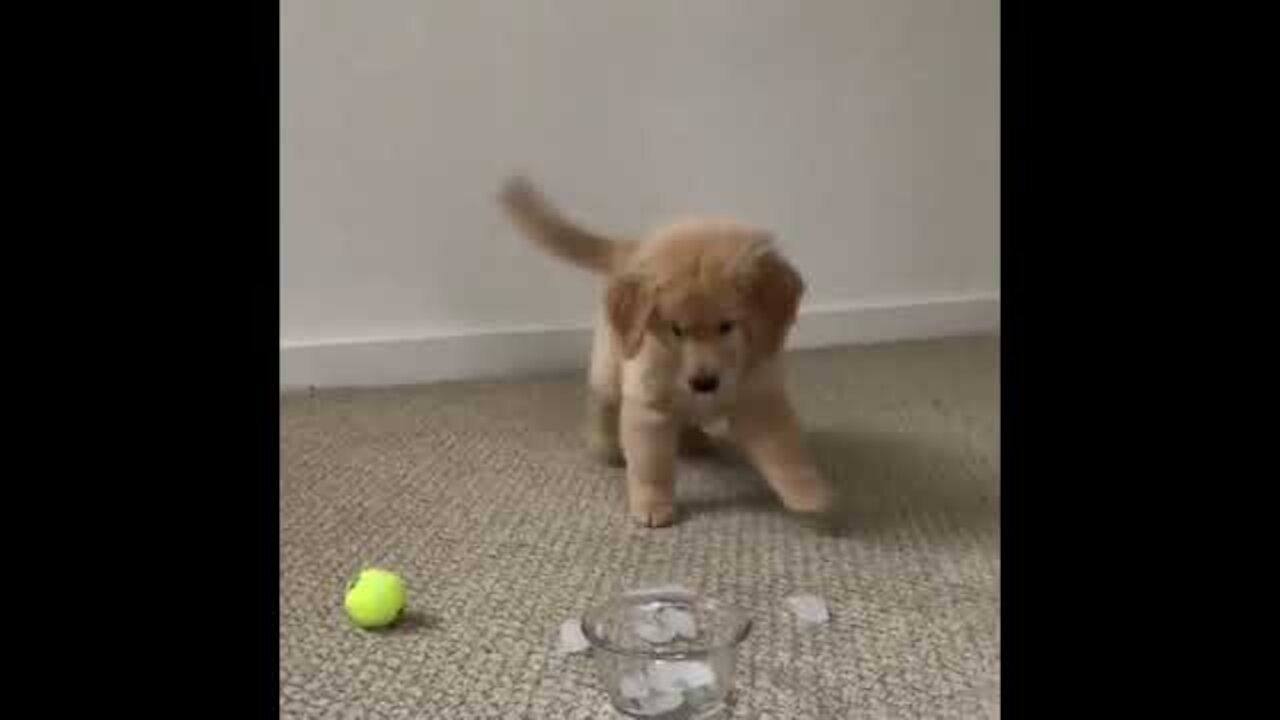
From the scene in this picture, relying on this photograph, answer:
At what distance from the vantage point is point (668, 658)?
3.36ft

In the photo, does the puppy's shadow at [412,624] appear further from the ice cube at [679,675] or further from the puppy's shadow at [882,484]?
the puppy's shadow at [882,484]

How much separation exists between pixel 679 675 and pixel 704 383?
1.31ft

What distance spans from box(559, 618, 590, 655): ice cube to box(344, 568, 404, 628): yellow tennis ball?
150 mm

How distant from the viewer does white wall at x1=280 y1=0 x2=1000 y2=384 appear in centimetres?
191

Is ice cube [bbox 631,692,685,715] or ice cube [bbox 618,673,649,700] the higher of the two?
ice cube [bbox 618,673,649,700]

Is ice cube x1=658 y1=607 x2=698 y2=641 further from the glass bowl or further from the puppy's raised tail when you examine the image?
the puppy's raised tail

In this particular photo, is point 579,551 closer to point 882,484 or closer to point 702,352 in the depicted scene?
point 702,352

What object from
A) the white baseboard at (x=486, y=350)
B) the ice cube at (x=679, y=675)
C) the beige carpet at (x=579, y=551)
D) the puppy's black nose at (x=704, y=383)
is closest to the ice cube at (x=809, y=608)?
the beige carpet at (x=579, y=551)

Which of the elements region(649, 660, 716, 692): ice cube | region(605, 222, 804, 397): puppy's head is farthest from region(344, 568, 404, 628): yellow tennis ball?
region(605, 222, 804, 397): puppy's head

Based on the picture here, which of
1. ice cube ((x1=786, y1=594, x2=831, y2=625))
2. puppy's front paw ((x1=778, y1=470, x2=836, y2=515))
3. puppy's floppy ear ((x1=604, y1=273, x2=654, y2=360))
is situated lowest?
ice cube ((x1=786, y1=594, x2=831, y2=625))

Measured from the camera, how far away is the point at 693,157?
6.65ft

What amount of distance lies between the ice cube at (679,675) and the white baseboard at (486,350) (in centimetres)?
106
